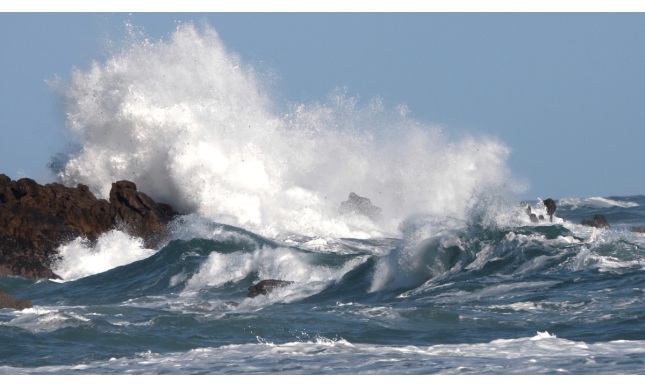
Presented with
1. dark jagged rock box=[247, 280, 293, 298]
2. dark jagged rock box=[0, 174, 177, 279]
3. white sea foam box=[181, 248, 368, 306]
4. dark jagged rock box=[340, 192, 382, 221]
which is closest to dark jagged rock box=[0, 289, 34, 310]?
dark jagged rock box=[247, 280, 293, 298]

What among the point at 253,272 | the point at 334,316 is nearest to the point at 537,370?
the point at 334,316

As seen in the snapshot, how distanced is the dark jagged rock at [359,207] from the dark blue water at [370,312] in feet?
39.4

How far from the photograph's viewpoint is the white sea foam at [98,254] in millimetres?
16686

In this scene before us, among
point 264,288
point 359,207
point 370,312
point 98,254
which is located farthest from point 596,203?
point 370,312

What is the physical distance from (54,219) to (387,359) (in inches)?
535

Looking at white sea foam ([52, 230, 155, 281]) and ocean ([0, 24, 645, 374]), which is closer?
ocean ([0, 24, 645, 374])

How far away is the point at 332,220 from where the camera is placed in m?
26.2

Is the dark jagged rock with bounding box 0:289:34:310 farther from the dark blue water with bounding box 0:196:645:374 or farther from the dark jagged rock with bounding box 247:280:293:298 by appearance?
the dark jagged rock with bounding box 247:280:293:298

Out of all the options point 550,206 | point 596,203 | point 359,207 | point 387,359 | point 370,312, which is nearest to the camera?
point 387,359

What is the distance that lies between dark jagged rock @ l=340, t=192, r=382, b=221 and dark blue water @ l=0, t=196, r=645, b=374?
12.0m

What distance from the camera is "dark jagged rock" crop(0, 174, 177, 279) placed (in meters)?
15.9

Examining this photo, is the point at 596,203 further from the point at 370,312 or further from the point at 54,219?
the point at 370,312

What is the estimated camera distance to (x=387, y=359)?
625 centimetres

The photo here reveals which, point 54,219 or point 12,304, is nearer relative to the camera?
point 12,304
